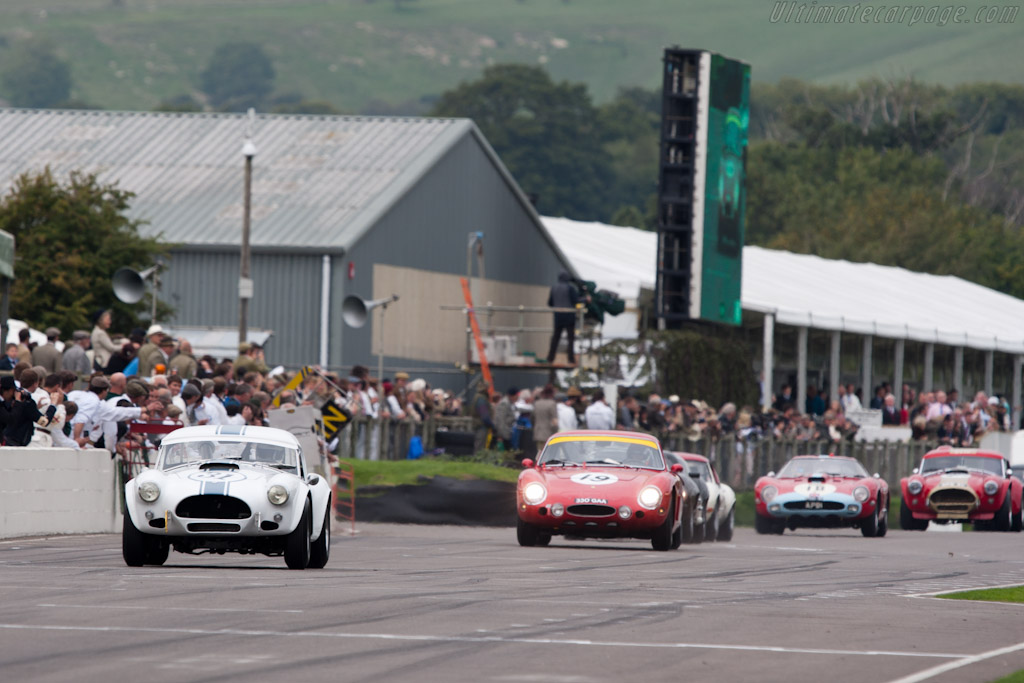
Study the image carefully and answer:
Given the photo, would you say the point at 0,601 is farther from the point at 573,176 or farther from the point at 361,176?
the point at 573,176

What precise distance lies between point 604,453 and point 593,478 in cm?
91

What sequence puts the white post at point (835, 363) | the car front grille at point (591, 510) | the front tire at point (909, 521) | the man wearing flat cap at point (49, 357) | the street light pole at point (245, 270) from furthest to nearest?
the white post at point (835, 363) < the street light pole at point (245, 270) < the front tire at point (909, 521) < the man wearing flat cap at point (49, 357) < the car front grille at point (591, 510)

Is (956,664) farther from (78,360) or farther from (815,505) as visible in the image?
(815,505)

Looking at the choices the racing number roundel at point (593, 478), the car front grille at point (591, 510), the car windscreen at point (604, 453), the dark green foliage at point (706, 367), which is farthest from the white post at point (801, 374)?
the car front grille at point (591, 510)

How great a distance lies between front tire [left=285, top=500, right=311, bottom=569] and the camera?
17.4 meters

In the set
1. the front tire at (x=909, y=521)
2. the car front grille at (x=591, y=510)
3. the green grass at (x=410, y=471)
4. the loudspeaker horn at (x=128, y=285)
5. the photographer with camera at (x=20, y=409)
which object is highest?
the loudspeaker horn at (x=128, y=285)

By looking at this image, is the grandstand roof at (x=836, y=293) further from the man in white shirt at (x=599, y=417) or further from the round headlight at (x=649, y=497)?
the round headlight at (x=649, y=497)

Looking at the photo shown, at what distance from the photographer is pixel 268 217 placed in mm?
44531

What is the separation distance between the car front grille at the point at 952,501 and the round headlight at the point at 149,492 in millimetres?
Result: 18833

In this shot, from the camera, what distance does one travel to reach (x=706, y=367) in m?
46.7

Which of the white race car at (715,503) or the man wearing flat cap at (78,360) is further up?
the man wearing flat cap at (78,360)

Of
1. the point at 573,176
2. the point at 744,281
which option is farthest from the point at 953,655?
the point at 573,176

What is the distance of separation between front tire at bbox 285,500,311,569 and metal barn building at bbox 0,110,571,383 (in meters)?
22.5

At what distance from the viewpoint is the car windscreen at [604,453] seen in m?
23.3
